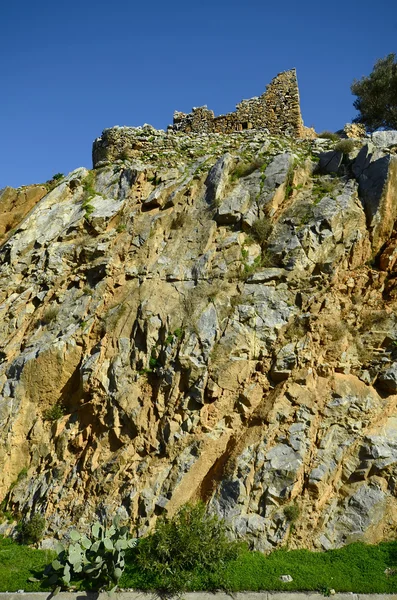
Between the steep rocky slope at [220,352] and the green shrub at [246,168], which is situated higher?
the green shrub at [246,168]

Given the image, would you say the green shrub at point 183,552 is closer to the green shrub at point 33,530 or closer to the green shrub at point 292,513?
the green shrub at point 292,513

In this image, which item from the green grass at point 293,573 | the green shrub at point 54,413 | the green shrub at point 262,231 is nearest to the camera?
the green grass at point 293,573

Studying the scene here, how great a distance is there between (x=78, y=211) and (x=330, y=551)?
516 inches

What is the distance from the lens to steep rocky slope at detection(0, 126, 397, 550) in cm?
1016

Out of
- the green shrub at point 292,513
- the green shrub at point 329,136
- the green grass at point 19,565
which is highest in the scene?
the green shrub at point 329,136

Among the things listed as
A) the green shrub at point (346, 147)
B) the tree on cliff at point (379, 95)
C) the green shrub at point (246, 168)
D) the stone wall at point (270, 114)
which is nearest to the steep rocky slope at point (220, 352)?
the green shrub at point (246, 168)

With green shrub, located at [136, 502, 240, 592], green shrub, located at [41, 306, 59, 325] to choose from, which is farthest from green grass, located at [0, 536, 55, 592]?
green shrub, located at [41, 306, 59, 325]

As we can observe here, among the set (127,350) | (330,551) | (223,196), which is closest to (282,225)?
(223,196)

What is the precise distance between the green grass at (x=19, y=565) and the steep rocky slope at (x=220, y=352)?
0.62 m

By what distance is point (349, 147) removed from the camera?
15680 mm

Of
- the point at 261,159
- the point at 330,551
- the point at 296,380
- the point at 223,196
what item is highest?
the point at 261,159

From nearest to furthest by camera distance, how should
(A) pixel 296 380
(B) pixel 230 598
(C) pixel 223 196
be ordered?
(B) pixel 230 598 → (A) pixel 296 380 → (C) pixel 223 196

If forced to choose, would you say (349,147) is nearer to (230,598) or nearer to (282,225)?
→ (282,225)

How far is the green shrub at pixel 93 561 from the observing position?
9.10m
